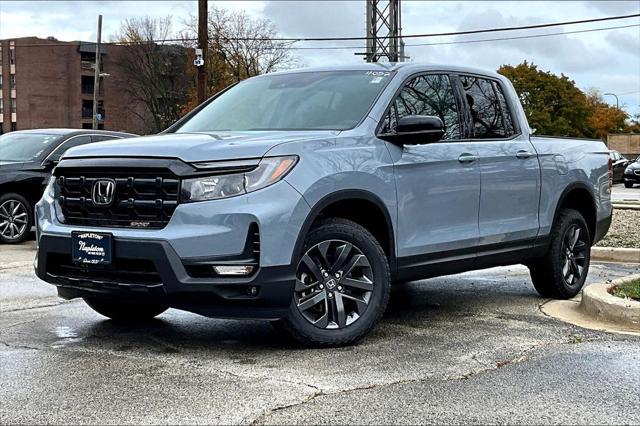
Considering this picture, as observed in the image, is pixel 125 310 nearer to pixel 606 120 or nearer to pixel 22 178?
pixel 22 178

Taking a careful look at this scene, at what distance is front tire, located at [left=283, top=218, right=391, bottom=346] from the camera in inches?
204

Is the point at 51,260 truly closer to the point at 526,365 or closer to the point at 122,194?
the point at 122,194

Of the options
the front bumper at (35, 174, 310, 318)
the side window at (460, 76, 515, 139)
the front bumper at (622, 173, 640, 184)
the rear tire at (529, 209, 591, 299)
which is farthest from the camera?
the front bumper at (622, 173, 640, 184)

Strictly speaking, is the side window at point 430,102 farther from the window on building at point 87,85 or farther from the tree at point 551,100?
the window on building at point 87,85

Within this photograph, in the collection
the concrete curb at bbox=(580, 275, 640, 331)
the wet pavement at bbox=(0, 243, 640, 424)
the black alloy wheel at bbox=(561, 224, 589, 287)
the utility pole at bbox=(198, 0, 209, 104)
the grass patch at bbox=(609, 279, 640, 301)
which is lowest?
the wet pavement at bbox=(0, 243, 640, 424)

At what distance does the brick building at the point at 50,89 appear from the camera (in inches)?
3442

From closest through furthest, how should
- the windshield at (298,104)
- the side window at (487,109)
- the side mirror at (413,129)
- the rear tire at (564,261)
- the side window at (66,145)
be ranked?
the side mirror at (413,129) < the windshield at (298,104) < the side window at (487,109) < the rear tire at (564,261) < the side window at (66,145)

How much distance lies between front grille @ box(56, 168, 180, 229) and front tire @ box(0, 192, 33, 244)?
7089 mm

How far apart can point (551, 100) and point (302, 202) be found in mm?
76405

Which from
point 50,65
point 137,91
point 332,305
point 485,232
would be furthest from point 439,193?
point 50,65

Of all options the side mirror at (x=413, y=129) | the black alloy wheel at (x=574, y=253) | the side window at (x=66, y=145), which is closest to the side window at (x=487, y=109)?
the side mirror at (x=413, y=129)

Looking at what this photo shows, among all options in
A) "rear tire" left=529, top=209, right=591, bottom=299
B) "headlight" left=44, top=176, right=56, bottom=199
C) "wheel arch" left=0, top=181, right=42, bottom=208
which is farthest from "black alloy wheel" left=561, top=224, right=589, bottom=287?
"wheel arch" left=0, top=181, right=42, bottom=208

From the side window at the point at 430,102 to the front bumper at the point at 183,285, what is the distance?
5.52ft

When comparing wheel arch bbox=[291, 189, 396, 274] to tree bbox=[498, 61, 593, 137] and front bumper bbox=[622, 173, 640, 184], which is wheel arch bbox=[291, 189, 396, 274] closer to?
front bumper bbox=[622, 173, 640, 184]
